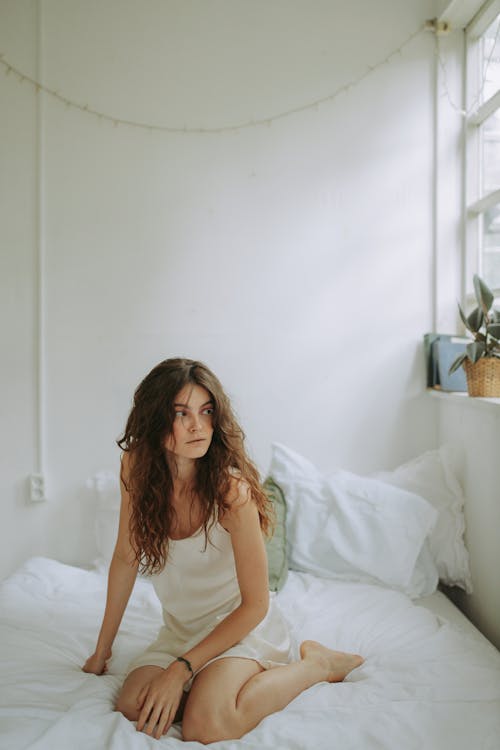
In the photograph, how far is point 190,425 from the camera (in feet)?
4.12

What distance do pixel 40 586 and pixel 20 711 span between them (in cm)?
74

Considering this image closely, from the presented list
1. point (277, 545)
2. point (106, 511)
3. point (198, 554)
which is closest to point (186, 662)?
point (198, 554)

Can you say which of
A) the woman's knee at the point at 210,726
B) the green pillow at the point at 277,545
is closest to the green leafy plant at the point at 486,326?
the green pillow at the point at 277,545

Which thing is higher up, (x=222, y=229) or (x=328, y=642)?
(x=222, y=229)

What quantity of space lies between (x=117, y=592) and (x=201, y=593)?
19cm

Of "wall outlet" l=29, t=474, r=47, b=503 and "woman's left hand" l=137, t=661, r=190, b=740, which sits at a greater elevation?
"wall outlet" l=29, t=474, r=47, b=503

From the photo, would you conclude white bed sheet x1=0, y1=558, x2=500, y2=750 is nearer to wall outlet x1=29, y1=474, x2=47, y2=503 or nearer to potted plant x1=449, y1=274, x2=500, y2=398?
wall outlet x1=29, y1=474, x2=47, y2=503

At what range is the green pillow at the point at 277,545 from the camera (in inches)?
68.7

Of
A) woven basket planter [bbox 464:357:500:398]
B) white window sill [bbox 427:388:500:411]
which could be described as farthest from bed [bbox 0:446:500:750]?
woven basket planter [bbox 464:357:500:398]

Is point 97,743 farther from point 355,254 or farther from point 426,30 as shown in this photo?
point 426,30

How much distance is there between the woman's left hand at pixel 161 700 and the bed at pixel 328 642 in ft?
0.09

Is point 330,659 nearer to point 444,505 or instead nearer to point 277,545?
point 277,545

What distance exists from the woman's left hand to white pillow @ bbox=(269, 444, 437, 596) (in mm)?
794

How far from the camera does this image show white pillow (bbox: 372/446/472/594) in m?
1.85
